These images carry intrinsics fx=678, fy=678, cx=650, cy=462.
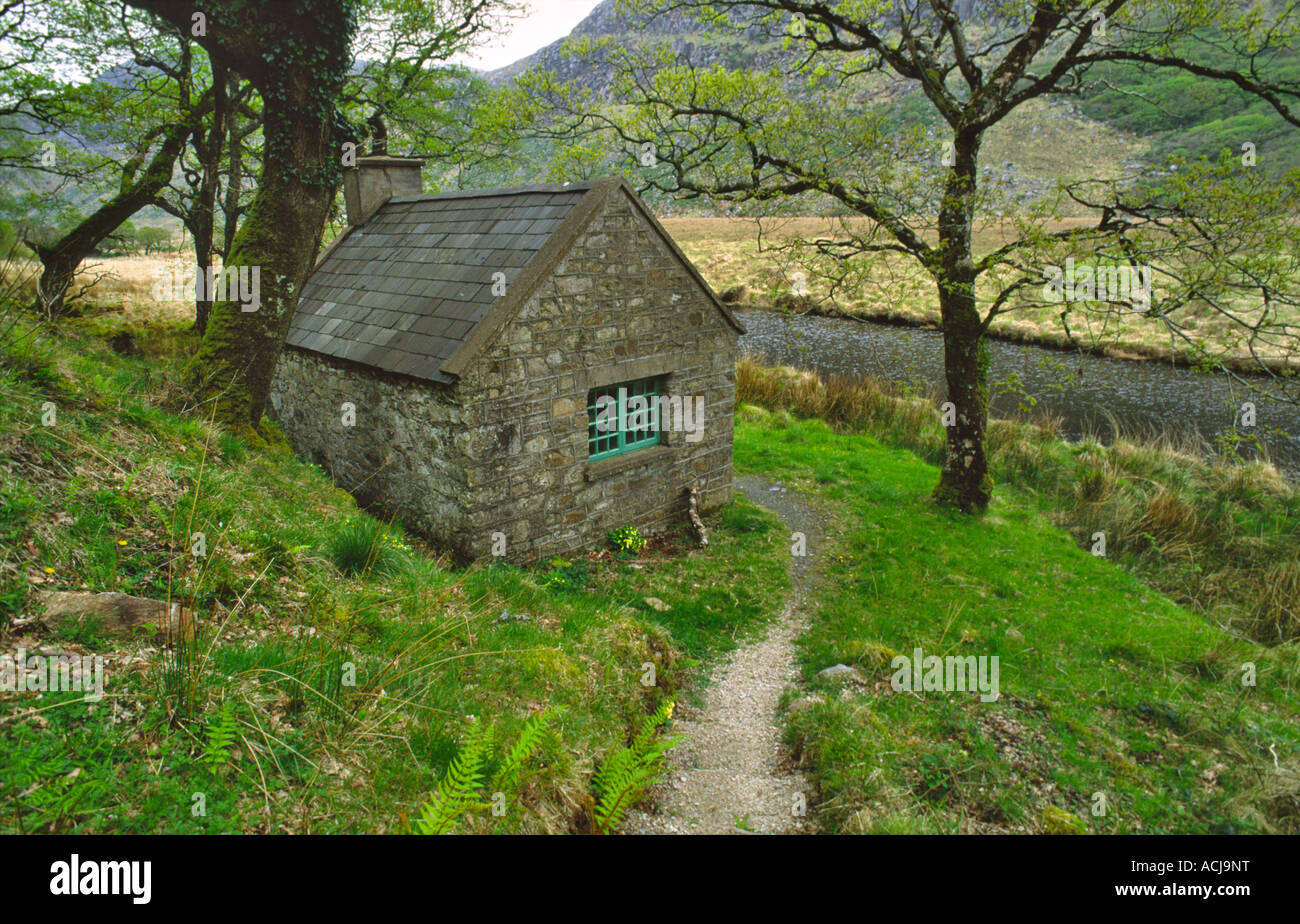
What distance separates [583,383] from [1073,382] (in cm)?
1075

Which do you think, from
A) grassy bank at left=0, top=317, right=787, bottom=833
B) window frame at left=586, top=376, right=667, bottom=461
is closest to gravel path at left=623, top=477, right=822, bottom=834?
grassy bank at left=0, top=317, right=787, bottom=833

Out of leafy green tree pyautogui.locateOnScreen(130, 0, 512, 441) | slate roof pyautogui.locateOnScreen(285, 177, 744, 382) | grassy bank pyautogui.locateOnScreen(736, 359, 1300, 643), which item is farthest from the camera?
grassy bank pyautogui.locateOnScreen(736, 359, 1300, 643)

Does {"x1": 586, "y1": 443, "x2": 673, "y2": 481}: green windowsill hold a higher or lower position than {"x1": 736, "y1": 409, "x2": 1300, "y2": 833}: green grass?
higher

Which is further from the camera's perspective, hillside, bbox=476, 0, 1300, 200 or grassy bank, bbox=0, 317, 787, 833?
hillside, bbox=476, 0, 1300, 200

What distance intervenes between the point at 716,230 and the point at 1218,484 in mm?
53683

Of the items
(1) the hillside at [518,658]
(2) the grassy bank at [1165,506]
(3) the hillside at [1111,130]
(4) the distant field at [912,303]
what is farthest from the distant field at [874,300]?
(3) the hillside at [1111,130]

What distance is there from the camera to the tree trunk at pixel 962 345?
34.6 ft

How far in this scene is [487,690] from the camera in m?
4.96

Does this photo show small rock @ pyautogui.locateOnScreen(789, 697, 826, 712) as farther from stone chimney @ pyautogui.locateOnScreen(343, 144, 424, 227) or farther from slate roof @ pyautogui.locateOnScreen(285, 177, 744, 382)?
stone chimney @ pyautogui.locateOnScreen(343, 144, 424, 227)

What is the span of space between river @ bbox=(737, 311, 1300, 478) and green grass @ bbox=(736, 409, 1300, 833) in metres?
3.24

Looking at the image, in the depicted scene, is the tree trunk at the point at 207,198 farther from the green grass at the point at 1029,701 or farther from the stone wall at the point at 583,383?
the green grass at the point at 1029,701

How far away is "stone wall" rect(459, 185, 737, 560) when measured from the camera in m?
8.26
